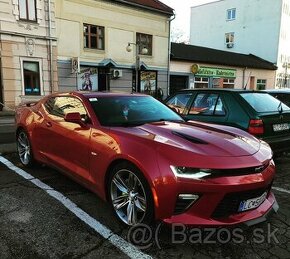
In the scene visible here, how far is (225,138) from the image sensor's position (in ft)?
11.8

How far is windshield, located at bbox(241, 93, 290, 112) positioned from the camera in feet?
19.1

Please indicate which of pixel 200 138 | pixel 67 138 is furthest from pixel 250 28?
pixel 200 138

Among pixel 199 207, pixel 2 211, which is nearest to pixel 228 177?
pixel 199 207

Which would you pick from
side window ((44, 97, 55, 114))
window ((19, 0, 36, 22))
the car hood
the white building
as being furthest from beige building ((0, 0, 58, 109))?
the white building

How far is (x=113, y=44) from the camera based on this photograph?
21.3 metres

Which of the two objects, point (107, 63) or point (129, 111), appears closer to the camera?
point (129, 111)

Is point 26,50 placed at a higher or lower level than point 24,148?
higher

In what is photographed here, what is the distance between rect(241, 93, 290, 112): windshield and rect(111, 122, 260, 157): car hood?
6.18 feet

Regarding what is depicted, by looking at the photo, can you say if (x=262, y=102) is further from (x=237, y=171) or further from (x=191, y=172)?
(x=191, y=172)

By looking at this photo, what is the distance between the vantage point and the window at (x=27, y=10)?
57.2 feet

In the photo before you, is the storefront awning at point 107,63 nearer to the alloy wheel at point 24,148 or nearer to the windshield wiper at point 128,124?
the alloy wheel at point 24,148

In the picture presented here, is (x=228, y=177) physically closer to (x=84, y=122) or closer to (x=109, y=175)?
(x=109, y=175)

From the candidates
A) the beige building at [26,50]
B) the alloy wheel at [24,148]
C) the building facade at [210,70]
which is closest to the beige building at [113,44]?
the beige building at [26,50]

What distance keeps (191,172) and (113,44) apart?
63.7 feet
